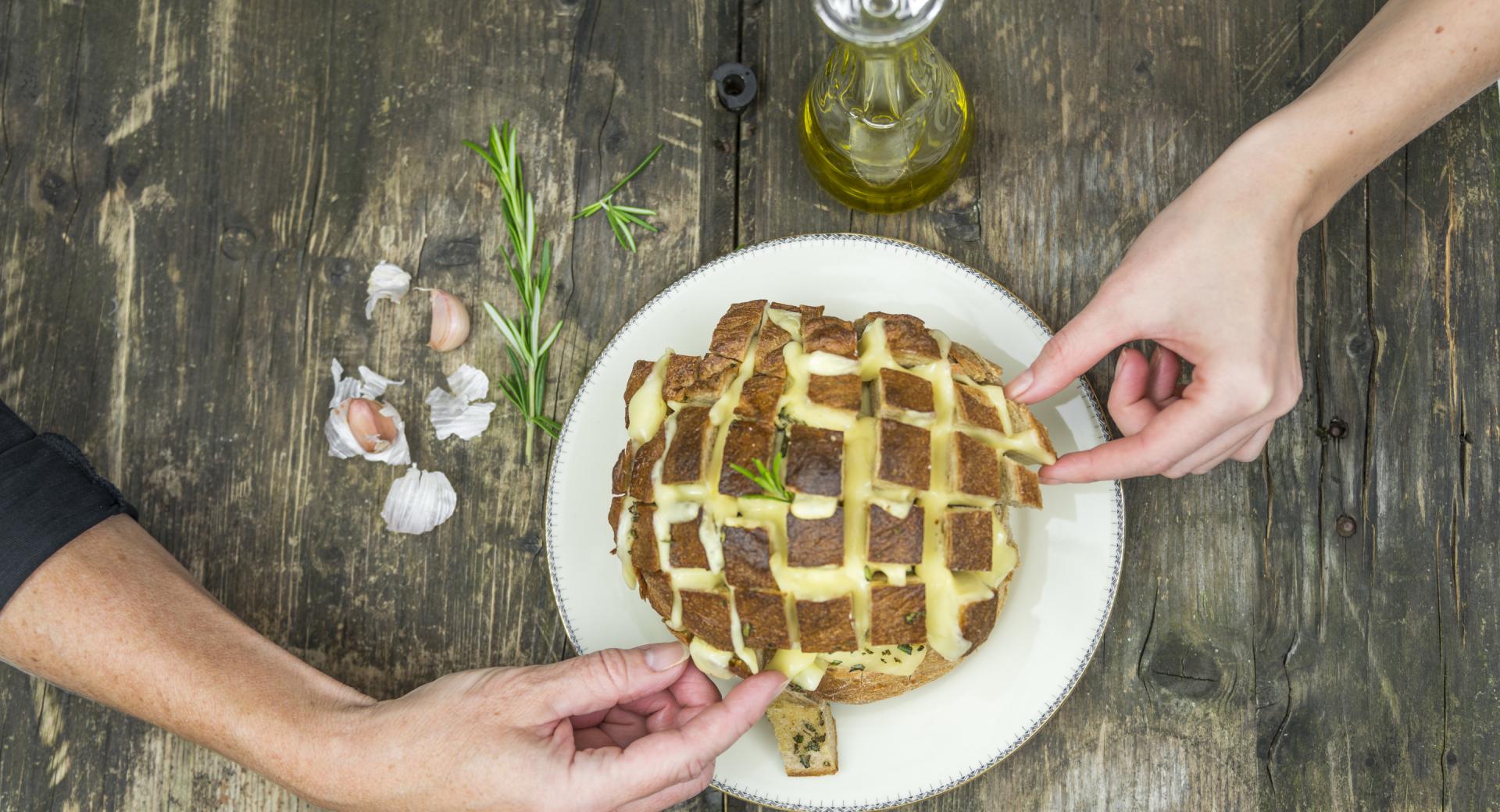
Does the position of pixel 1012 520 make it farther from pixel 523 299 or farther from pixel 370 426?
pixel 370 426

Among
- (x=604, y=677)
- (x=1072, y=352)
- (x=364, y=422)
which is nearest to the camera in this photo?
(x=1072, y=352)

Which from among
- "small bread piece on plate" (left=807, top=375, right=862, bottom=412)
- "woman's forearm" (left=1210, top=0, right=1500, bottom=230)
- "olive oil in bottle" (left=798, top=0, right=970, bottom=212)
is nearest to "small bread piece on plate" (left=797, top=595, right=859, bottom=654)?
"small bread piece on plate" (left=807, top=375, right=862, bottom=412)

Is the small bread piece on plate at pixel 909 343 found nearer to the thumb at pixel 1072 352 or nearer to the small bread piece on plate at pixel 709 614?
the thumb at pixel 1072 352

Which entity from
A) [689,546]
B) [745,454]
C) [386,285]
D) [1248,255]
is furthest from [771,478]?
[386,285]

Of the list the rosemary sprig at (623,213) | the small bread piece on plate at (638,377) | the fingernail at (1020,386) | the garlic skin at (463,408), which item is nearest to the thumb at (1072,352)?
the fingernail at (1020,386)

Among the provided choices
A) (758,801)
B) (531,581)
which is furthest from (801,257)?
(758,801)

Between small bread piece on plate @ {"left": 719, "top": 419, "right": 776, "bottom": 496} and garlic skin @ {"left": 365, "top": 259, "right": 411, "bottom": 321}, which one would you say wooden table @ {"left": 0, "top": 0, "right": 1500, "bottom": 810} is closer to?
garlic skin @ {"left": 365, "top": 259, "right": 411, "bottom": 321}

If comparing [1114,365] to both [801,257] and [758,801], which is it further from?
[758,801]
